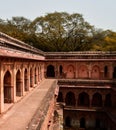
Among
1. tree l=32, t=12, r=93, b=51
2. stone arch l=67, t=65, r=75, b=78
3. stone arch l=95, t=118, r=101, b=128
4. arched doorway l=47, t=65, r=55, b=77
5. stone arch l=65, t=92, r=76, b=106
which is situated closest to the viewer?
stone arch l=95, t=118, r=101, b=128

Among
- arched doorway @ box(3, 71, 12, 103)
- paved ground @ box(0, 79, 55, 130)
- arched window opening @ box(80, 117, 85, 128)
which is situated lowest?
arched window opening @ box(80, 117, 85, 128)

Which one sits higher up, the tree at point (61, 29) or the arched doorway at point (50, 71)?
the tree at point (61, 29)

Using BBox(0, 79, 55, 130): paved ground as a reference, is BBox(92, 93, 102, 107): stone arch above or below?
below

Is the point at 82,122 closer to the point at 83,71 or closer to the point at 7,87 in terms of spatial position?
the point at 83,71

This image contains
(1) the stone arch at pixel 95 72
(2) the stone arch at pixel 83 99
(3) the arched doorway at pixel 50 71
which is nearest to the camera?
(2) the stone arch at pixel 83 99

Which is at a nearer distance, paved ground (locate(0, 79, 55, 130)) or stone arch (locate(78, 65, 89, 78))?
paved ground (locate(0, 79, 55, 130))

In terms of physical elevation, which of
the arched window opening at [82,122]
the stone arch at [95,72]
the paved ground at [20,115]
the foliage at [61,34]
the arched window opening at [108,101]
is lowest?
the arched window opening at [82,122]

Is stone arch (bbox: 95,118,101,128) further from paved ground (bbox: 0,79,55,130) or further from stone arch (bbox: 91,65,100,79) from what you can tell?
paved ground (bbox: 0,79,55,130)

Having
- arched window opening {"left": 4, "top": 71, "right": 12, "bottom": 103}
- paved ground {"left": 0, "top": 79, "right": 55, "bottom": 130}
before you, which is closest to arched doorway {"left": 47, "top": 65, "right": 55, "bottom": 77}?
paved ground {"left": 0, "top": 79, "right": 55, "bottom": 130}

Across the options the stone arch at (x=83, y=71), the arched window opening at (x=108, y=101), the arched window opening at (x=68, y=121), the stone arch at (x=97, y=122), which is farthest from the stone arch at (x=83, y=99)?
the stone arch at (x=83, y=71)

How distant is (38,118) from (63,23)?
3390cm

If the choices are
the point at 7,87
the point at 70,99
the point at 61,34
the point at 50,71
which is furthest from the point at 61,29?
the point at 7,87

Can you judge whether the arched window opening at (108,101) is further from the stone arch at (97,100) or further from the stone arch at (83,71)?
the stone arch at (83,71)

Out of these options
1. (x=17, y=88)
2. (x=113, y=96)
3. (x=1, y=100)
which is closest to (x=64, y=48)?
(x=113, y=96)
